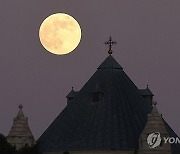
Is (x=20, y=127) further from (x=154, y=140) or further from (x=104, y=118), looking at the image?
(x=154, y=140)

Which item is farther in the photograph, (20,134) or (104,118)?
(20,134)

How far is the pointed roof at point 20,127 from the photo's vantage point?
126750mm

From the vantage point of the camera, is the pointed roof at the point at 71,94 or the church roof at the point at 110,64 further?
the pointed roof at the point at 71,94

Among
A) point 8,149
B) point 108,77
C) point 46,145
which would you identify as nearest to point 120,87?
point 108,77

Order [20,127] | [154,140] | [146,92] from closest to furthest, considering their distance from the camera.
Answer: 1. [154,140]
2. [20,127]
3. [146,92]

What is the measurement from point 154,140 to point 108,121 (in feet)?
17.0

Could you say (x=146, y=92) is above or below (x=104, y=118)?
above

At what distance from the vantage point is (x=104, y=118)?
125 metres

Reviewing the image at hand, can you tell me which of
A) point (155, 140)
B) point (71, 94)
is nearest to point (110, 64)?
point (71, 94)

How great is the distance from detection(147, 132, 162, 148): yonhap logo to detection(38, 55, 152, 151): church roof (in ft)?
5.74

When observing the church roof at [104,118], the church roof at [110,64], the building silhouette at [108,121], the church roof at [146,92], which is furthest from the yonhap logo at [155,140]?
the church roof at [110,64]

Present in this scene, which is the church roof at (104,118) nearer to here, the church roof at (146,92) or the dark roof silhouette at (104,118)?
the dark roof silhouette at (104,118)

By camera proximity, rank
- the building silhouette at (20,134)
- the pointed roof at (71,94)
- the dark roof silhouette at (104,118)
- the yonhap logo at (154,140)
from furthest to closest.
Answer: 1. the pointed roof at (71,94)
2. the building silhouette at (20,134)
3. the dark roof silhouette at (104,118)
4. the yonhap logo at (154,140)

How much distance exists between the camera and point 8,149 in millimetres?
113812
